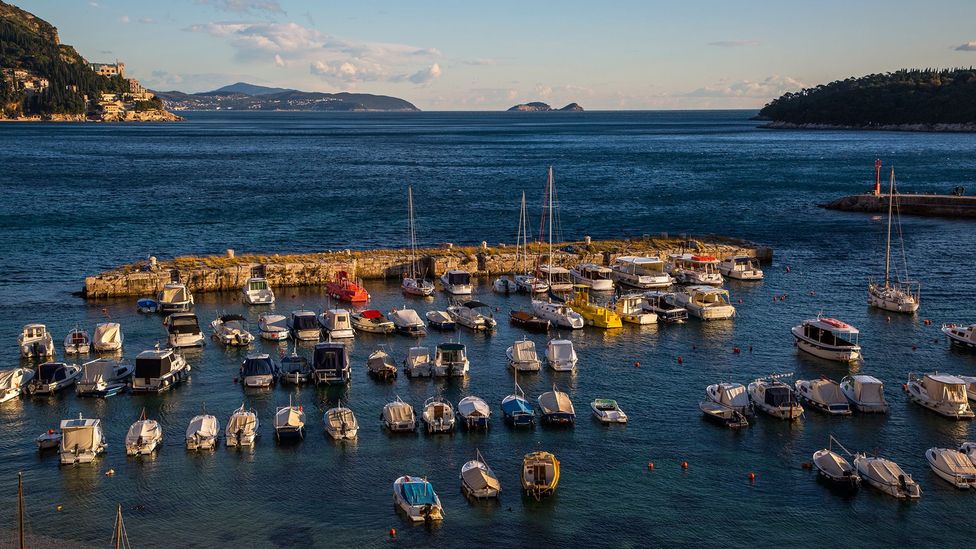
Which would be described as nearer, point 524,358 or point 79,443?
point 79,443

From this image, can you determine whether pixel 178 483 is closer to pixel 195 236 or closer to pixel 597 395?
pixel 597 395

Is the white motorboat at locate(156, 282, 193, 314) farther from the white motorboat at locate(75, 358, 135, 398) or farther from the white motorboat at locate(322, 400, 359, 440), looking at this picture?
the white motorboat at locate(322, 400, 359, 440)

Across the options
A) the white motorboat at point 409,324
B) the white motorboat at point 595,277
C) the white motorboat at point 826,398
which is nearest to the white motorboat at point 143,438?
the white motorboat at point 409,324

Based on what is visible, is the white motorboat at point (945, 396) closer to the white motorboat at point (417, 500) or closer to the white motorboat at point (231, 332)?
the white motorboat at point (417, 500)

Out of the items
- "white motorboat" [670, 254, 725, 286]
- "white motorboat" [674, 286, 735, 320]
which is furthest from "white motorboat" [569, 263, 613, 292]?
"white motorboat" [674, 286, 735, 320]

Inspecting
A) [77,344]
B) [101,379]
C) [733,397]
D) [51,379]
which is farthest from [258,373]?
[733,397]

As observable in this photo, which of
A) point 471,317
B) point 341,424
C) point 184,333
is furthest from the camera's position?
point 471,317

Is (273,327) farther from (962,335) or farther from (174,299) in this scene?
(962,335)
